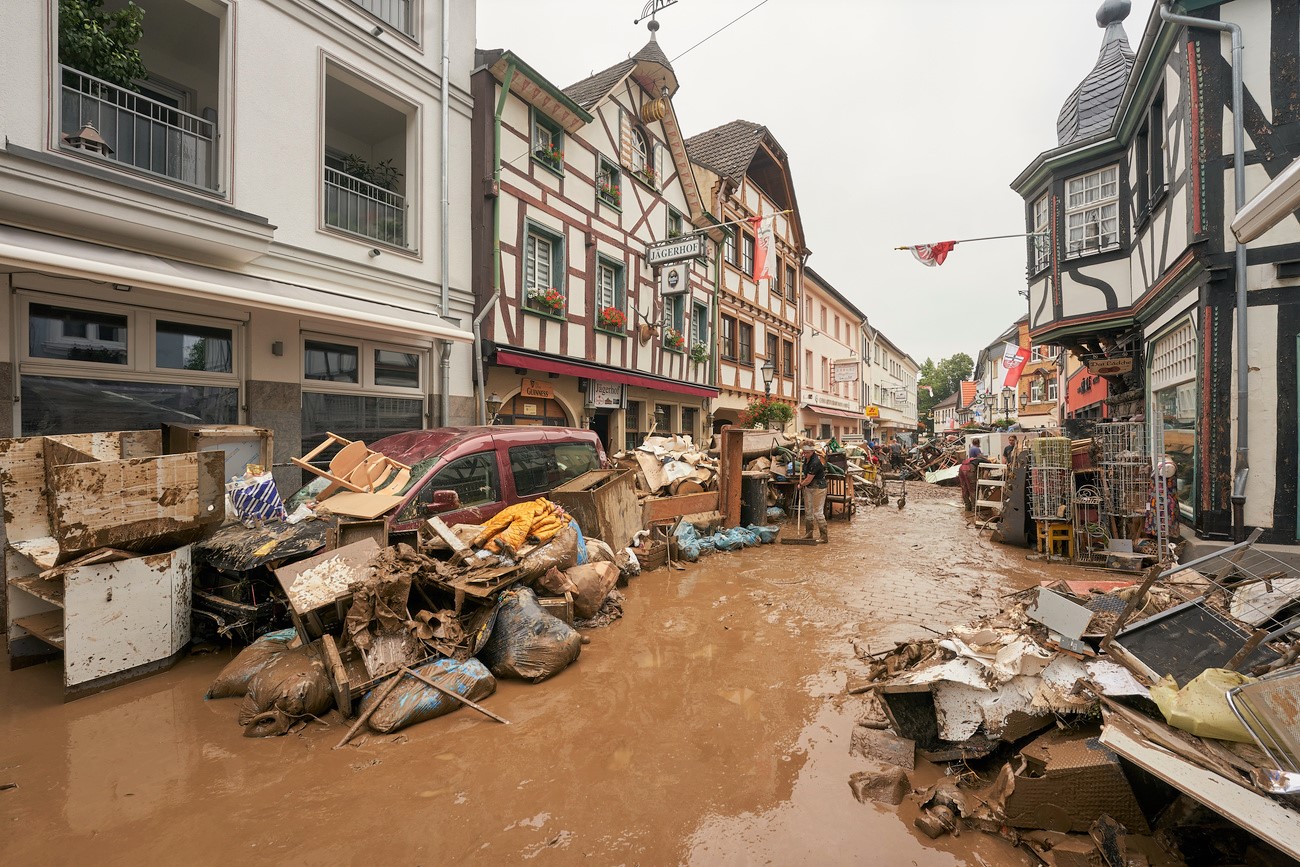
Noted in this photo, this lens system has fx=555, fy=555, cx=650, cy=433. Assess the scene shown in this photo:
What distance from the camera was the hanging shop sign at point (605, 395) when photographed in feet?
40.4

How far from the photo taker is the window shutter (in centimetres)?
1330

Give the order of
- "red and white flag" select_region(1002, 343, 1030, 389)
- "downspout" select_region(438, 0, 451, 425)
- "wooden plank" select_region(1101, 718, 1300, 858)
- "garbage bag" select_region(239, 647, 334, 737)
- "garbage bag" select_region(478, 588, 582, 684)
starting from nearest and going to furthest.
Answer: "wooden plank" select_region(1101, 718, 1300, 858), "garbage bag" select_region(239, 647, 334, 737), "garbage bag" select_region(478, 588, 582, 684), "downspout" select_region(438, 0, 451, 425), "red and white flag" select_region(1002, 343, 1030, 389)

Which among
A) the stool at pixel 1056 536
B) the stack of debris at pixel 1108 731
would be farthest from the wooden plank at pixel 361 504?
the stool at pixel 1056 536

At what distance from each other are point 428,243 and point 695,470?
6023mm

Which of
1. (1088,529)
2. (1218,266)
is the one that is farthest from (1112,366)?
(1088,529)

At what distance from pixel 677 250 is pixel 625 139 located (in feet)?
10.5

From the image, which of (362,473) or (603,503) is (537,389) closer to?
(603,503)

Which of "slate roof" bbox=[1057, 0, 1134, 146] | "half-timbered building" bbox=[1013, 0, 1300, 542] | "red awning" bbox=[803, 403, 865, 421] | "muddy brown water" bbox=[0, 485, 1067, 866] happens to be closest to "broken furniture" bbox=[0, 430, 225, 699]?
"muddy brown water" bbox=[0, 485, 1067, 866]

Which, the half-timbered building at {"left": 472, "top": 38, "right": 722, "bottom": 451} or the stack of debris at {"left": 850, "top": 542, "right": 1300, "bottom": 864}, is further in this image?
the half-timbered building at {"left": 472, "top": 38, "right": 722, "bottom": 451}

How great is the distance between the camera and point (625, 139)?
44.1 feet

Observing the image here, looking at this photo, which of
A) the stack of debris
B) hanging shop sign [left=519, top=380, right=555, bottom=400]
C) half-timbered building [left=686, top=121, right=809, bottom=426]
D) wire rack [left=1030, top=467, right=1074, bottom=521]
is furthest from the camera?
half-timbered building [left=686, top=121, right=809, bottom=426]

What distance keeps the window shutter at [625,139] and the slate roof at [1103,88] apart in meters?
10.3

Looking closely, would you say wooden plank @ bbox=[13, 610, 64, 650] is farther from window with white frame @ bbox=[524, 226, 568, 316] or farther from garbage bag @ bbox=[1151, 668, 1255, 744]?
window with white frame @ bbox=[524, 226, 568, 316]

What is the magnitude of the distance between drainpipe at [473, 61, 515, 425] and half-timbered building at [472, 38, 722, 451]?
25mm
